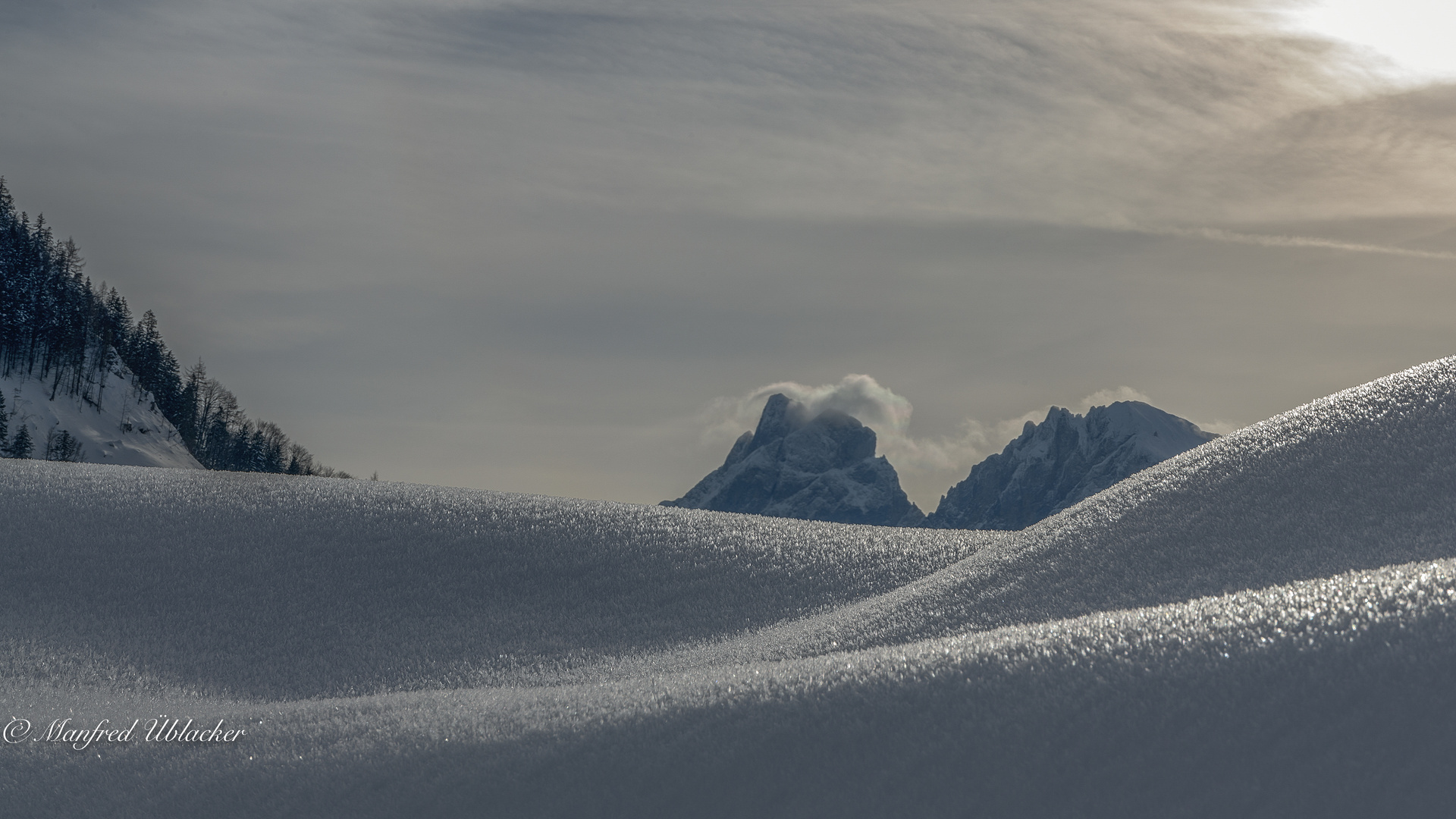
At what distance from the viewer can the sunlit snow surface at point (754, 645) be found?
677 centimetres

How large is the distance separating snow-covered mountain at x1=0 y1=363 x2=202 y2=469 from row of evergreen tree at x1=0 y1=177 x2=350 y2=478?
793mm

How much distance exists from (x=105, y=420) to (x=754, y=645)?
122m

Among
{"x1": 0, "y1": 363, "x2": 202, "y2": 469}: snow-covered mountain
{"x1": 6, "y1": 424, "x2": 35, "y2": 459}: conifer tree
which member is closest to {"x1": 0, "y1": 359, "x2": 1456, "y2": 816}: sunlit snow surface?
{"x1": 6, "y1": 424, "x2": 35, "y2": 459}: conifer tree

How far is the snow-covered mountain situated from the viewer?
3883 inches

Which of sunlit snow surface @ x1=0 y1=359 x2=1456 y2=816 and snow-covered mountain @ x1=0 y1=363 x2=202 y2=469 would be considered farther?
snow-covered mountain @ x1=0 y1=363 x2=202 y2=469

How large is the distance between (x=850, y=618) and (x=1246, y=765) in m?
6.39

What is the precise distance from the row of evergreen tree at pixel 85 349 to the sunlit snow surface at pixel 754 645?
3543 inches

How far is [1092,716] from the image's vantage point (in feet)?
23.1

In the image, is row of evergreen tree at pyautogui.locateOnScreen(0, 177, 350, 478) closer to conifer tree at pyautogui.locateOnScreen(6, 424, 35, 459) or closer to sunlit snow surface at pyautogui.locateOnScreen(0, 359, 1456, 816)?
conifer tree at pyautogui.locateOnScreen(6, 424, 35, 459)

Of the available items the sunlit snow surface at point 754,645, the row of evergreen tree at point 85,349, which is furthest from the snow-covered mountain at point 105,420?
the sunlit snow surface at point 754,645

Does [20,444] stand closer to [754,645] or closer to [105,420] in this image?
[105,420]

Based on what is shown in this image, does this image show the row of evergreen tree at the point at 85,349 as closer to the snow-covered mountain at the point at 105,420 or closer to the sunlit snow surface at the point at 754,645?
the snow-covered mountain at the point at 105,420

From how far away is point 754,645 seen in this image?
12.2 metres

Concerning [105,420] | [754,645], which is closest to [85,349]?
[105,420]
